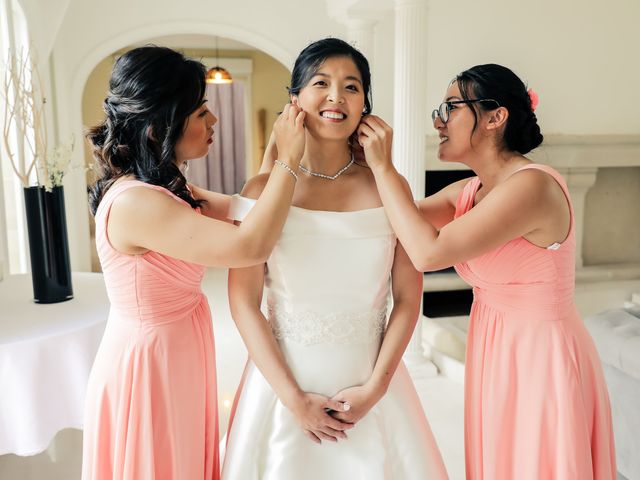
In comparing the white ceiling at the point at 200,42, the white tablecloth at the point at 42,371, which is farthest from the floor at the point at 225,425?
the white ceiling at the point at 200,42

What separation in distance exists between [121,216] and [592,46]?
6637 millimetres

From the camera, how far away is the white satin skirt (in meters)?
1.57

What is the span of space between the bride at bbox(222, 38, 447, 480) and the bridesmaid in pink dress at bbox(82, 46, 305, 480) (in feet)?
0.42

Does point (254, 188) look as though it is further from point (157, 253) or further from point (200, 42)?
point (200, 42)

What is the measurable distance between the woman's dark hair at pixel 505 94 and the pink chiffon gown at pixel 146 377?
886 millimetres

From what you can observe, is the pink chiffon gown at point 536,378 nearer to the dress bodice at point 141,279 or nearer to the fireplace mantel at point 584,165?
the dress bodice at point 141,279

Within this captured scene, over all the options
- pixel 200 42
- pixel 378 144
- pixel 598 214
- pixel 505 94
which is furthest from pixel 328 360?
pixel 200 42

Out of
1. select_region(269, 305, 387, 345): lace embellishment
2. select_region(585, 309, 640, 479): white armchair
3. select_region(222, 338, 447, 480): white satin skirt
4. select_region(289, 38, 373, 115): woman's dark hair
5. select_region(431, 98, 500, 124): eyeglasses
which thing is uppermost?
select_region(289, 38, 373, 115): woman's dark hair

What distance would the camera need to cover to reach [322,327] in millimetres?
1618

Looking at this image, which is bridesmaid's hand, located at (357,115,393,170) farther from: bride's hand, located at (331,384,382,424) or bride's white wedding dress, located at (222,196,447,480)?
bride's hand, located at (331,384,382,424)

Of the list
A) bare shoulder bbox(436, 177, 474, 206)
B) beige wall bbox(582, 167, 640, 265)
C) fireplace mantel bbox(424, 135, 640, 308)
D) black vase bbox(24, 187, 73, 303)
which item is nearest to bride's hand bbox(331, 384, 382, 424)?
bare shoulder bbox(436, 177, 474, 206)

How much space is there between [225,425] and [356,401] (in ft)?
6.85

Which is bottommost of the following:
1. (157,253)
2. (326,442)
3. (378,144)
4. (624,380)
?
(624,380)

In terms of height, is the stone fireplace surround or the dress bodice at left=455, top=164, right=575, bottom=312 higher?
the dress bodice at left=455, top=164, right=575, bottom=312
